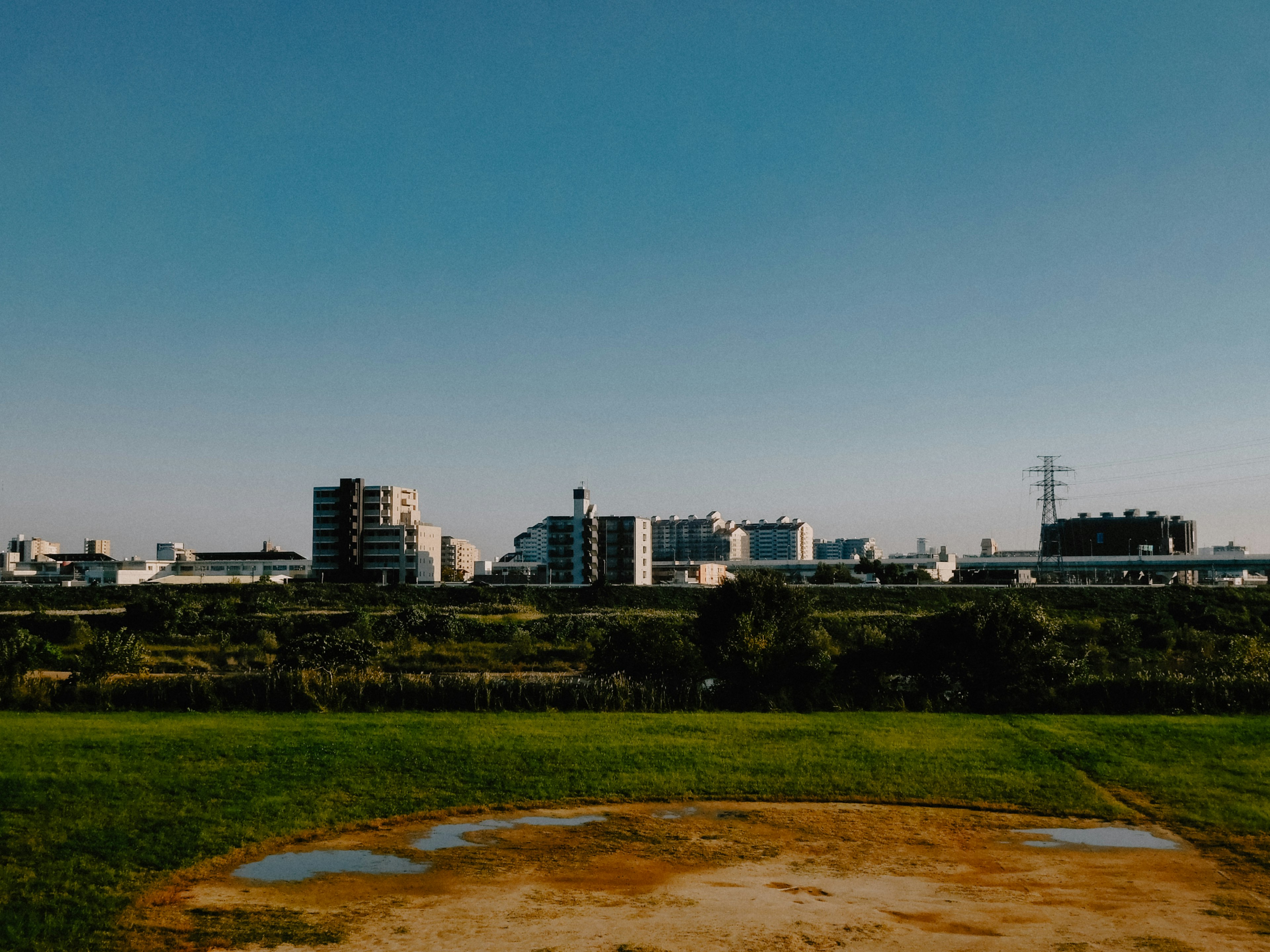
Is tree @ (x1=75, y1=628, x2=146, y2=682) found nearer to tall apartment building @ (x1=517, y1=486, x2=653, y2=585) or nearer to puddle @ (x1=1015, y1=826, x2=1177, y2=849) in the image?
puddle @ (x1=1015, y1=826, x2=1177, y2=849)

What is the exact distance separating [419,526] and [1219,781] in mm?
123625

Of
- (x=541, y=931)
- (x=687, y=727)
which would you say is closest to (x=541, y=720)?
(x=687, y=727)

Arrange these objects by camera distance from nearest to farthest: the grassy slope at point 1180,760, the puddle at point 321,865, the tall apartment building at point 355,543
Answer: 1. the puddle at point 321,865
2. the grassy slope at point 1180,760
3. the tall apartment building at point 355,543

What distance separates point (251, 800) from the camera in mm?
17125

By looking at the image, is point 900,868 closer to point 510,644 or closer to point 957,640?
point 957,640

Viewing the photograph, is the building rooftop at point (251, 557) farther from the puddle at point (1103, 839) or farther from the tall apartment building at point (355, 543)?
the puddle at point (1103, 839)

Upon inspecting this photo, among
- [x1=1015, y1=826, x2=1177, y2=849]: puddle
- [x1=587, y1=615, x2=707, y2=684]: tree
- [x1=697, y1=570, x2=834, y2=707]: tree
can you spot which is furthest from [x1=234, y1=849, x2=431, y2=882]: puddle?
[x1=587, y1=615, x2=707, y2=684]: tree

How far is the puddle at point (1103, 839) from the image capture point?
15273mm

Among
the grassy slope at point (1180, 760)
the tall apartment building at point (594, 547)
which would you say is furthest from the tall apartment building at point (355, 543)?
the grassy slope at point (1180, 760)

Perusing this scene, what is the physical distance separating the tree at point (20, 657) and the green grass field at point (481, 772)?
5097 millimetres

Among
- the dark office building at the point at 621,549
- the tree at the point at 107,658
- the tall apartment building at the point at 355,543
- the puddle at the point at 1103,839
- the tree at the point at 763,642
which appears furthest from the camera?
the dark office building at the point at 621,549

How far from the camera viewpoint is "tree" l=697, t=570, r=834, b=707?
29.5 metres

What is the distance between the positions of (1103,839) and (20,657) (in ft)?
99.5

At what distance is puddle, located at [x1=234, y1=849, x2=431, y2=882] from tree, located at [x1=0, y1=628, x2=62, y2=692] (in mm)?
18733
